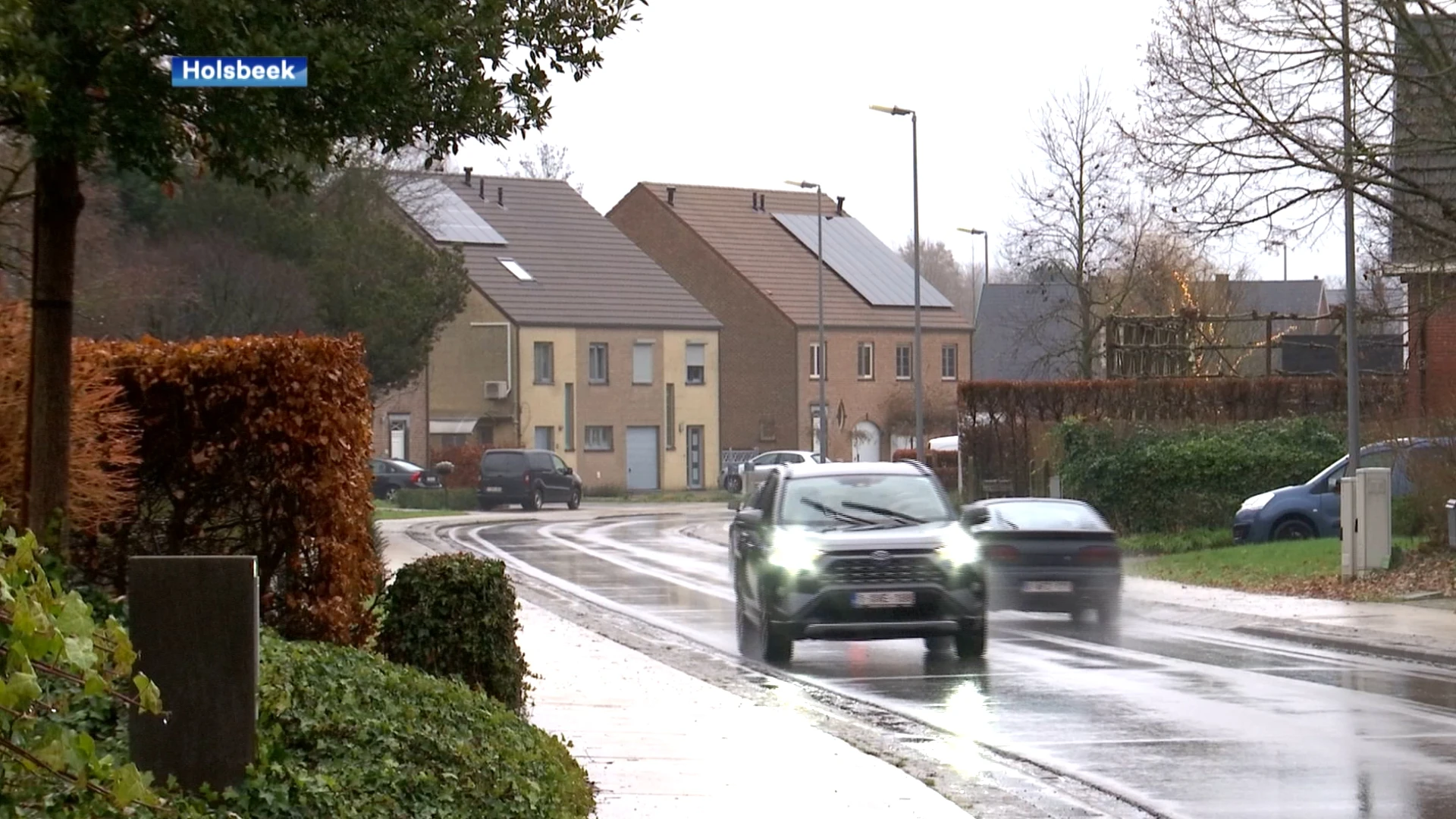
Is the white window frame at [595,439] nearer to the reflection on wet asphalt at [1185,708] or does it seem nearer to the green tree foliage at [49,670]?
the reflection on wet asphalt at [1185,708]

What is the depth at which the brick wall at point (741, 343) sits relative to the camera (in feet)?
247

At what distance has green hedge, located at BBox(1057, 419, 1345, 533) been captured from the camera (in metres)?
32.8

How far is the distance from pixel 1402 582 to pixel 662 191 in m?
59.5

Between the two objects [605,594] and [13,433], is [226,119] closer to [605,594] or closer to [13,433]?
[13,433]

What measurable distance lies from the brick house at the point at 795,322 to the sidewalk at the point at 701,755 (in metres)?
58.6

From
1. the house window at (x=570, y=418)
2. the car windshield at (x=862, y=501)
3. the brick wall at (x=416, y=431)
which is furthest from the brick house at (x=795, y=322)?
the car windshield at (x=862, y=501)

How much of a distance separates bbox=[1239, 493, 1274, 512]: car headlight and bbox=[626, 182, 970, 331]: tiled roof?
44234 mm

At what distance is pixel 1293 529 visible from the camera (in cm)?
3059

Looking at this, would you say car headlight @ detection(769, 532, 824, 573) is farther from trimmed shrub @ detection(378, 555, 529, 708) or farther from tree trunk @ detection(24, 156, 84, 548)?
tree trunk @ detection(24, 156, 84, 548)

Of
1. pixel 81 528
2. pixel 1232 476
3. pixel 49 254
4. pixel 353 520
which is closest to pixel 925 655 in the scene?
pixel 353 520

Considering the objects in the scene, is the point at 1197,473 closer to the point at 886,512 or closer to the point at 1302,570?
the point at 1302,570

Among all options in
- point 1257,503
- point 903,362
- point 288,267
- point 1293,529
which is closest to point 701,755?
point 1293,529

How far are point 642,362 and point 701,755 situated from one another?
61.5 metres

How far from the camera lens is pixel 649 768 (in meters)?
10.4
